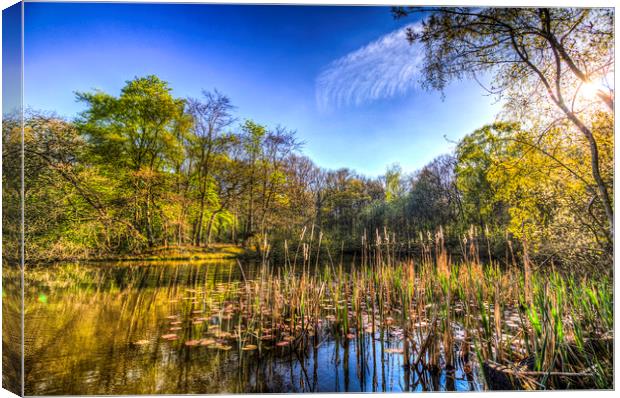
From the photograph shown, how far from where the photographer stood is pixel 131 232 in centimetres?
447

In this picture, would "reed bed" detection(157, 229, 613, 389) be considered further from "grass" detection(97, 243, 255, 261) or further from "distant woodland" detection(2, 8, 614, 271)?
"grass" detection(97, 243, 255, 261)

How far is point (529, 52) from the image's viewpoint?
10.5 feet

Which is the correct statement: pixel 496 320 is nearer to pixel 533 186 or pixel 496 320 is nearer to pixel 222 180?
pixel 533 186

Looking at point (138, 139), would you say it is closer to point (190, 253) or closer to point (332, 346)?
point (190, 253)

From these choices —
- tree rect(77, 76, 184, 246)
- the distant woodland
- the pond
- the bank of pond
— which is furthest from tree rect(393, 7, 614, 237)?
tree rect(77, 76, 184, 246)

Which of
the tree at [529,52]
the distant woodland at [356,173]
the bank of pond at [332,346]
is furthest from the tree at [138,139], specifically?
the tree at [529,52]

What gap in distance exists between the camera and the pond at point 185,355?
7.54 ft

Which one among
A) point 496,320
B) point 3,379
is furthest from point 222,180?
point 496,320

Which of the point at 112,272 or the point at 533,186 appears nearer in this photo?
the point at 533,186

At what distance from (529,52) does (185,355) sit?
395 cm

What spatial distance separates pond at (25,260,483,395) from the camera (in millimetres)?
2297

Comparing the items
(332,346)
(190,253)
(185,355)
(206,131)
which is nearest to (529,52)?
(332,346)

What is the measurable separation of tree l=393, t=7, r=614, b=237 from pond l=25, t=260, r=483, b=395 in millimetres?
2177

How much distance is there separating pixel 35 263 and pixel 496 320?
4.21m
